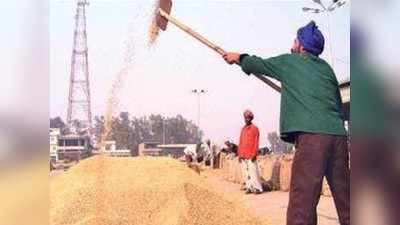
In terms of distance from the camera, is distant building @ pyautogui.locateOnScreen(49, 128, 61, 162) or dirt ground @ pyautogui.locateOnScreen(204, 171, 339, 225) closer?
distant building @ pyautogui.locateOnScreen(49, 128, 61, 162)

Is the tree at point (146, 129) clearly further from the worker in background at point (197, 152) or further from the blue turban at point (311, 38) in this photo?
the blue turban at point (311, 38)

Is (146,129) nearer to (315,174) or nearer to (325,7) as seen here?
(315,174)

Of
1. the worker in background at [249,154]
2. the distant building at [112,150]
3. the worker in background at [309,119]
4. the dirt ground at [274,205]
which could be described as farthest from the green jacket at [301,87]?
the distant building at [112,150]

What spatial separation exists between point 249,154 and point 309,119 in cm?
32

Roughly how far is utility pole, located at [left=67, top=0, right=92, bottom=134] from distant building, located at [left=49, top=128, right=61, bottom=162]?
0.22 ft

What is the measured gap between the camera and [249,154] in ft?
10.4

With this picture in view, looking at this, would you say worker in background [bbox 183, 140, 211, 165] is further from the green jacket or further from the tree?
the green jacket

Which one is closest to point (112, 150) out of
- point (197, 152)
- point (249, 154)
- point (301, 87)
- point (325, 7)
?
point (197, 152)

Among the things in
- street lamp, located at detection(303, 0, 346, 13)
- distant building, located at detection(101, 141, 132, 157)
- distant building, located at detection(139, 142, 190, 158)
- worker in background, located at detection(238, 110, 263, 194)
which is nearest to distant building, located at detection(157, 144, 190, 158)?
distant building, located at detection(139, 142, 190, 158)

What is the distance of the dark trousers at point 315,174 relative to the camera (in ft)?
10.2

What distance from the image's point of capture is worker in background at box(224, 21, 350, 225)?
3.11 meters

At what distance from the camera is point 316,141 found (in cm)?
313

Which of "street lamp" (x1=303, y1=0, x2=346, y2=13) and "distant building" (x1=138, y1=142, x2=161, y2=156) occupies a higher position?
"street lamp" (x1=303, y1=0, x2=346, y2=13)

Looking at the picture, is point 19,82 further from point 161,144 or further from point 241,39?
point 241,39
